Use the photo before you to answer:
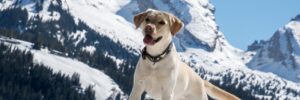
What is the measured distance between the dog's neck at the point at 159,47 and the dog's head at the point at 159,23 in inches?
5.7

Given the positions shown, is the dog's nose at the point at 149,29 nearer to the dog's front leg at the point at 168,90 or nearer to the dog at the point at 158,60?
the dog at the point at 158,60

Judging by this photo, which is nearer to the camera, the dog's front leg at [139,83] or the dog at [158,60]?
the dog at [158,60]

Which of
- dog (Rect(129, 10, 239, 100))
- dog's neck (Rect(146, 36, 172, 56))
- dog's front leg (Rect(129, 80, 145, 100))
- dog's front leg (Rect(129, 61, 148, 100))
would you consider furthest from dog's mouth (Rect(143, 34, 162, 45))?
dog's front leg (Rect(129, 80, 145, 100))

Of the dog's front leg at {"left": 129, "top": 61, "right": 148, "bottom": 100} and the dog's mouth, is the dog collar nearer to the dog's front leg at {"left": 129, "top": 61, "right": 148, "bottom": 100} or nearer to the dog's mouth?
the dog's front leg at {"left": 129, "top": 61, "right": 148, "bottom": 100}

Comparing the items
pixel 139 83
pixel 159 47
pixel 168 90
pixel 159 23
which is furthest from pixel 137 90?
pixel 159 23

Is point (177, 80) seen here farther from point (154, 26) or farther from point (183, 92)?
point (154, 26)

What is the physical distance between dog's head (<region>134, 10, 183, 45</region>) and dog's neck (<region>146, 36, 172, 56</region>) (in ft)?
0.48

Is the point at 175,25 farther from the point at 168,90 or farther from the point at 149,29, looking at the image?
the point at 168,90

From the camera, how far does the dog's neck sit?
1208cm

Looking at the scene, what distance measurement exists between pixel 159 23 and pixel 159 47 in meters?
0.60

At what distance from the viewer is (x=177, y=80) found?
12898 mm

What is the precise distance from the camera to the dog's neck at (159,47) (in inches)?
476

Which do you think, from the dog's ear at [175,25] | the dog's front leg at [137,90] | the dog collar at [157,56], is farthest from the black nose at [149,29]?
the dog's front leg at [137,90]

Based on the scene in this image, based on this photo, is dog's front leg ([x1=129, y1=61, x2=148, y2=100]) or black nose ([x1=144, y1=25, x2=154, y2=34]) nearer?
black nose ([x1=144, y1=25, x2=154, y2=34])
